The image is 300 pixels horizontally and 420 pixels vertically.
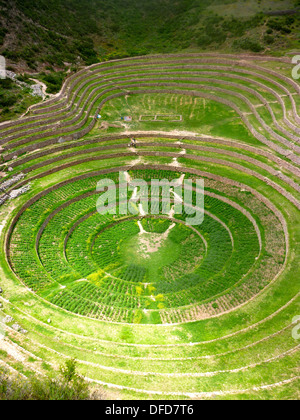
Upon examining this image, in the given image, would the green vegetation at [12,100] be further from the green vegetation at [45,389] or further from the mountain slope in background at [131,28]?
the green vegetation at [45,389]

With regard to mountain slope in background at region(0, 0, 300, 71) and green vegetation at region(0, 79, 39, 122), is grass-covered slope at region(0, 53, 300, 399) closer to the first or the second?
green vegetation at region(0, 79, 39, 122)

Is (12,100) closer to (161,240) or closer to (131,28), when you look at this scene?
(161,240)

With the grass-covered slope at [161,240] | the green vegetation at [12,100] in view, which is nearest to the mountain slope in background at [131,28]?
the green vegetation at [12,100]

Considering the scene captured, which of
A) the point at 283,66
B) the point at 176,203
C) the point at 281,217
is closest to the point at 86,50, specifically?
the point at 283,66

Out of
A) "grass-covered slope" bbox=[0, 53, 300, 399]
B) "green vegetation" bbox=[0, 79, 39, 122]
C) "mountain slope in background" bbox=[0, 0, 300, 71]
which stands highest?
"mountain slope in background" bbox=[0, 0, 300, 71]

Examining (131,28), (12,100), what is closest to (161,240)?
(12,100)

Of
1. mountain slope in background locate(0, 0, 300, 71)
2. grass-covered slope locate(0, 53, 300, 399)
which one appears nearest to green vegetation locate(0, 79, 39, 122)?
grass-covered slope locate(0, 53, 300, 399)

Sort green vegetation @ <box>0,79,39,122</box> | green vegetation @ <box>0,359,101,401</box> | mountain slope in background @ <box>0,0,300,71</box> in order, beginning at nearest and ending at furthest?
green vegetation @ <box>0,359,101,401</box>
green vegetation @ <box>0,79,39,122</box>
mountain slope in background @ <box>0,0,300,71</box>
